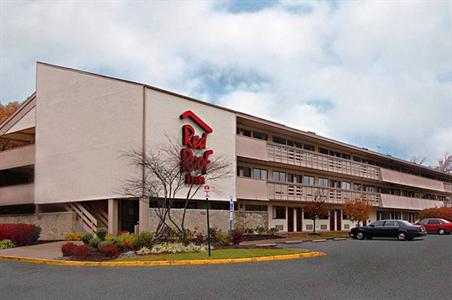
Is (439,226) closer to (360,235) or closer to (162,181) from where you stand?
(360,235)

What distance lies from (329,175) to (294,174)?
562 cm

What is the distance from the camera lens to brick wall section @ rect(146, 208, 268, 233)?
97.2 ft

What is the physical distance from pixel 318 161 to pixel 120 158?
19.7m

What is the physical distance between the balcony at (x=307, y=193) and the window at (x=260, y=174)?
4.85ft

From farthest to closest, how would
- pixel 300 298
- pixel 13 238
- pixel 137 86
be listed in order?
pixel 137 86
pixel 13 238
pixel 300 298

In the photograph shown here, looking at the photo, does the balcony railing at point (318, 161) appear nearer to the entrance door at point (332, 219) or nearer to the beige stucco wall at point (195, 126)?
the entrance door at point (332, 219)

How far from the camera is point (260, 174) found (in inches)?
1583

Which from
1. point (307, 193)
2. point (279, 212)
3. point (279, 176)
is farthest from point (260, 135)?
point (279, 212)

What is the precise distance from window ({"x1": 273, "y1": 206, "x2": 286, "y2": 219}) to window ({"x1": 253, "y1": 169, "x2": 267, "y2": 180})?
2.82 meters

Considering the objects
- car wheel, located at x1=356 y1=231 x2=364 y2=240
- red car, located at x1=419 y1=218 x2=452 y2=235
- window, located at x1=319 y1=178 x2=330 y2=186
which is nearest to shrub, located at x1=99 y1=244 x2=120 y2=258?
car wheel, located at x1=356 y1=231 x2=364 y2=240

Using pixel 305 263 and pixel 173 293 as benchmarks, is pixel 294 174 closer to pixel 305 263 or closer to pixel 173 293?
pixel 305 263

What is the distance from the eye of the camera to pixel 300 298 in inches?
432

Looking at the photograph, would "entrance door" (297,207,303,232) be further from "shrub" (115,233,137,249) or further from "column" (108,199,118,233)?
"shrub" (115,233,137,249)

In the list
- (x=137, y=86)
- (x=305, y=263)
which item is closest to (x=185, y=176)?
(x=137, y=86)
